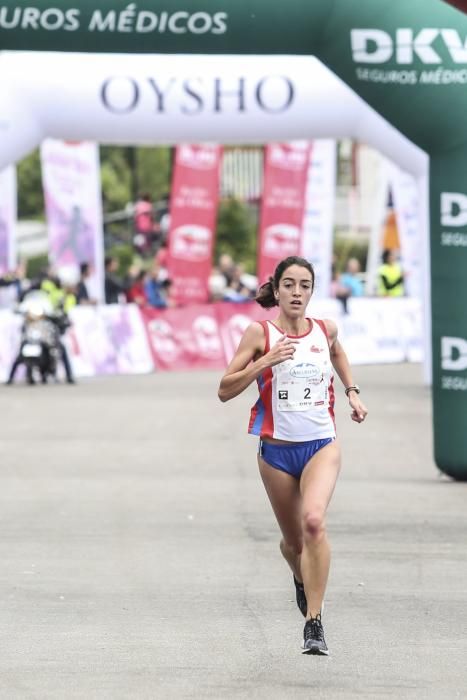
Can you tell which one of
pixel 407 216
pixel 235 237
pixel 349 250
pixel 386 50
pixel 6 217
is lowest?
pixel 349 250

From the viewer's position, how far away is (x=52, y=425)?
19172mm

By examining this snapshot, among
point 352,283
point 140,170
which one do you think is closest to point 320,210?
point 352,283

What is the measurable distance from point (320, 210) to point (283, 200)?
0.73 meters

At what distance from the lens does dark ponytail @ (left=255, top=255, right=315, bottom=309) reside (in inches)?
305

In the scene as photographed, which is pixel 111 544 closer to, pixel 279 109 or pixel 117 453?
pixel 117 453

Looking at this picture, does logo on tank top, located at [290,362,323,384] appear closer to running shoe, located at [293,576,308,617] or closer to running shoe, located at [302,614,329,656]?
running shoe, located at [293,576,308,617]

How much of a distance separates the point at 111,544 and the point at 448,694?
4.41 meters

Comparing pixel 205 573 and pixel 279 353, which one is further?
pixel 205 573

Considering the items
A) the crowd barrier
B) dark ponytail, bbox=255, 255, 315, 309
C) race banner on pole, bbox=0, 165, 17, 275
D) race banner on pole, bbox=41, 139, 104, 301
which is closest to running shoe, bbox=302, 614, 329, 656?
dark ponytail, bbox=255, 255, 315, 309

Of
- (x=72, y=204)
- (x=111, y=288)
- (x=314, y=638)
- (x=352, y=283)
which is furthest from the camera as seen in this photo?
(x=352, y=283)

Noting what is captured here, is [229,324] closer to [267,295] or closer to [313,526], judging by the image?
[267,295]

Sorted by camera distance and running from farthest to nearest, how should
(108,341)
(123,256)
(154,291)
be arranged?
(123,256)
(154,291)
(108,341)

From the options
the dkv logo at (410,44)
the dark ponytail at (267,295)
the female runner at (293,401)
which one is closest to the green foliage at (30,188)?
the dkv logo at (410,44)

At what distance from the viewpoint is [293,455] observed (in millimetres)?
7680
